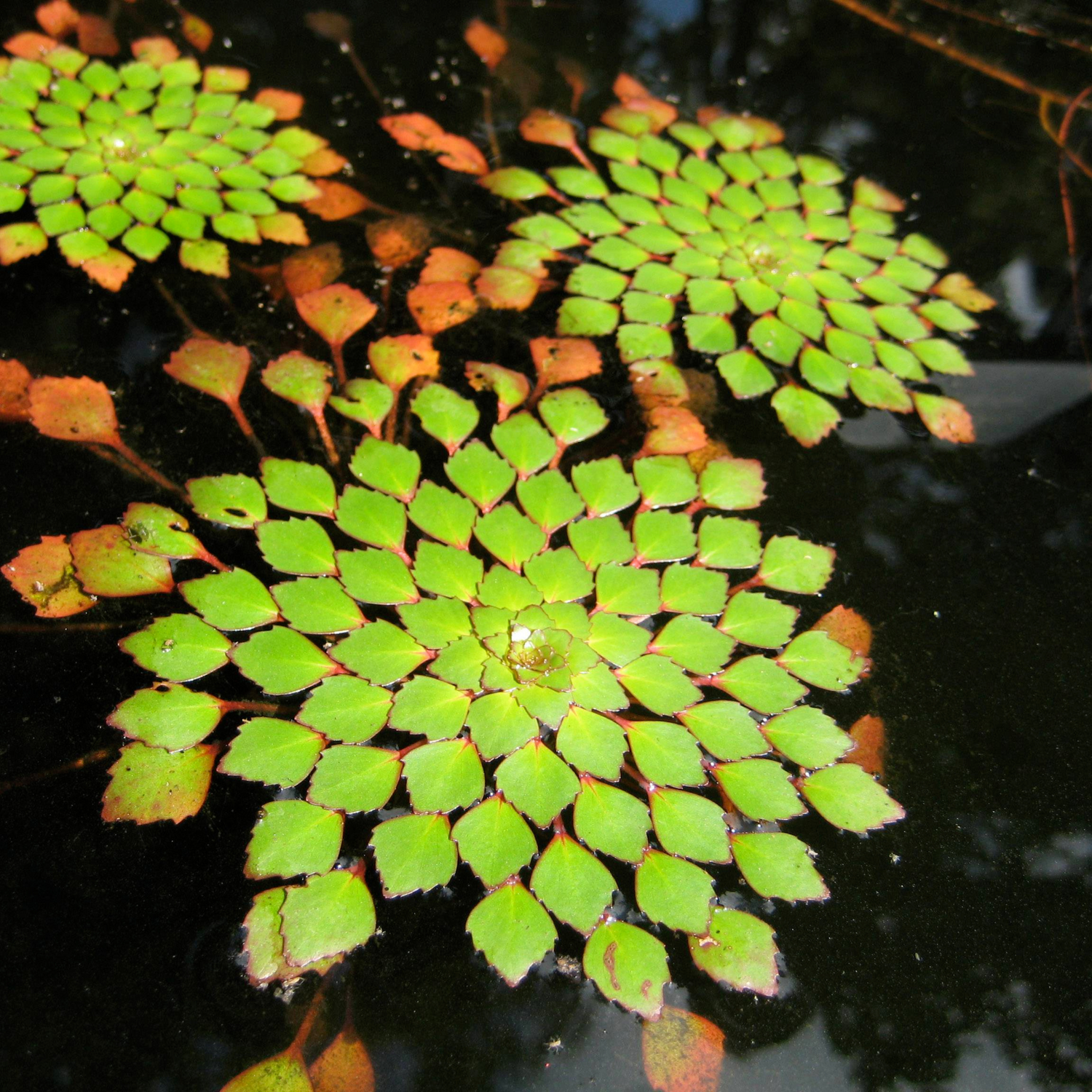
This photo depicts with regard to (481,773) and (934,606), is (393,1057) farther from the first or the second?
(934,606)

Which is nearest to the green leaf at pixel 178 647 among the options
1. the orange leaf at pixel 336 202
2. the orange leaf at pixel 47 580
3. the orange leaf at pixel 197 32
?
the orange leaf at pixel 47 580

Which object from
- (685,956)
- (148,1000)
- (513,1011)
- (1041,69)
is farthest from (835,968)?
(1041,69)

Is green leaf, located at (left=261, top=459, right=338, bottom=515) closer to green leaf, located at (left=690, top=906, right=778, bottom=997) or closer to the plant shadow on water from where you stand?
the plant shadow on water

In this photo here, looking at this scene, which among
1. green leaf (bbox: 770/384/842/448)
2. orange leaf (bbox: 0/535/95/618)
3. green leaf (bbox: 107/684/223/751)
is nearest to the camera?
green leaf (bbox: 107/684/223/751)

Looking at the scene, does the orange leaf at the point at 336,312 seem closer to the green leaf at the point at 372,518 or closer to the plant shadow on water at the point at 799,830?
the plant shadow on water at the point at 799,830

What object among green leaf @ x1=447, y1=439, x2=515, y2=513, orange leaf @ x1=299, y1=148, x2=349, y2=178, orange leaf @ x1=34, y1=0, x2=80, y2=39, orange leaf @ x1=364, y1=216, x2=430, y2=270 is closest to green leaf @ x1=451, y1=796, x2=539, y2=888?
green leaf @ x1=447, y1=439, x2=515, y2=513
